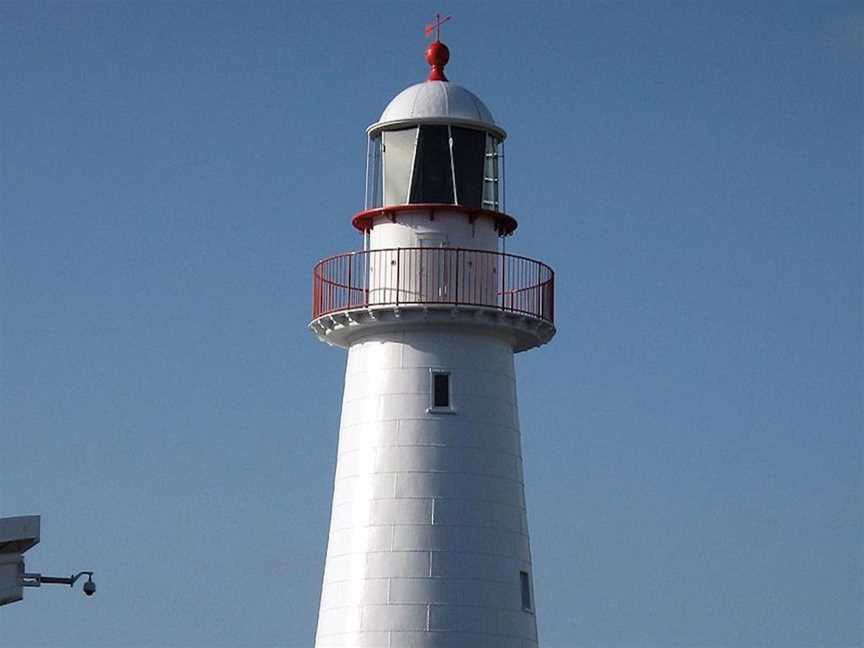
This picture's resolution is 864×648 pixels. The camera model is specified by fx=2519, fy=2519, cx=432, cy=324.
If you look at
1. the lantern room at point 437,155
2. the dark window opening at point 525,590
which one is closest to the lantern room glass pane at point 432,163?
the lantern room at point 437,155

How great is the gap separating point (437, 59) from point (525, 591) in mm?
8840

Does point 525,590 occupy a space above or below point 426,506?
below

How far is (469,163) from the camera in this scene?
40781 mm

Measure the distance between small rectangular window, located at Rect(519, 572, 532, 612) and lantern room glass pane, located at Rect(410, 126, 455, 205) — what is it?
20.7ft

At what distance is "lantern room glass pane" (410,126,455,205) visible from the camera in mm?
40594

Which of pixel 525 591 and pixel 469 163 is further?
pixel 469 163

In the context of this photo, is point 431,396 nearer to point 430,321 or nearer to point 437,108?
point 430,321

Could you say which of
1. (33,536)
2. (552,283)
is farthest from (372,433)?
(33,536)

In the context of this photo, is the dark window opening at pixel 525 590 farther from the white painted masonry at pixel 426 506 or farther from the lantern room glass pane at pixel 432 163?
the lantern room glass pane at pixel 432 163

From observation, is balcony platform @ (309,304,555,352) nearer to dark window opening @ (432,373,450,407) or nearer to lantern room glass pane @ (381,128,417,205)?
dark window opening @ (432,373,450,407)

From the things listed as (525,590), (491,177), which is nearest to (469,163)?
(491,177)

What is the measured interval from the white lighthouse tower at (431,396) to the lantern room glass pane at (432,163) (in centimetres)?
2

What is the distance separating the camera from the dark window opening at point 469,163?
40625 mm

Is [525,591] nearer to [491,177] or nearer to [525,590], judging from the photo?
[525,590]
